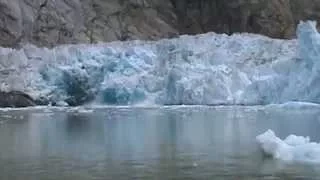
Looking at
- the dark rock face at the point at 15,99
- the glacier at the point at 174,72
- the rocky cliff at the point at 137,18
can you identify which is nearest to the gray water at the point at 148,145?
the glacier at the point at 174,72

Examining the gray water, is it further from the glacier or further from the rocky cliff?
the rocky cliff

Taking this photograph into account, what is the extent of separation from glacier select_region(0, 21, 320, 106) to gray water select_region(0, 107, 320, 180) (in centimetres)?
266

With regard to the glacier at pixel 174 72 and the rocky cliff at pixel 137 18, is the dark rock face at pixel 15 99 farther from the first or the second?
the rocky cliff at pixel 137 18

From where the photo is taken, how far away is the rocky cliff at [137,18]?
29219 mm

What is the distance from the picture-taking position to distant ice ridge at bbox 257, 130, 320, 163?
949cm

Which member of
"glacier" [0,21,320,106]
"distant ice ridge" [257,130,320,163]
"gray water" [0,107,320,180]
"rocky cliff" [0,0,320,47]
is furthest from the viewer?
"rocky cliff" [0,0,320,47]

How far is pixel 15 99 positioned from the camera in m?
24.8

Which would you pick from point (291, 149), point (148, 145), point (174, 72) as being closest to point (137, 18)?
point (174, 72)

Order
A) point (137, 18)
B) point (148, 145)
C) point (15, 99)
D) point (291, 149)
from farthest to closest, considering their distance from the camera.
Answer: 1. point (137, 18)
2. point (15, 99)
3. point (148, 145)
4. point (291, 149)

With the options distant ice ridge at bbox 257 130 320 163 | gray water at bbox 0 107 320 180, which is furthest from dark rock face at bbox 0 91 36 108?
distant ice ridge at bbox 257 130 320 163

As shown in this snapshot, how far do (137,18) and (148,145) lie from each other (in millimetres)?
21729

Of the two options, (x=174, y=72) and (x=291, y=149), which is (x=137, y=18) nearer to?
(x=174, y=72)

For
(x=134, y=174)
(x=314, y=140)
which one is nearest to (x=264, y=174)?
(x=134, y=174)

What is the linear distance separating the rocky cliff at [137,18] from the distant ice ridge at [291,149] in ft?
64.7
